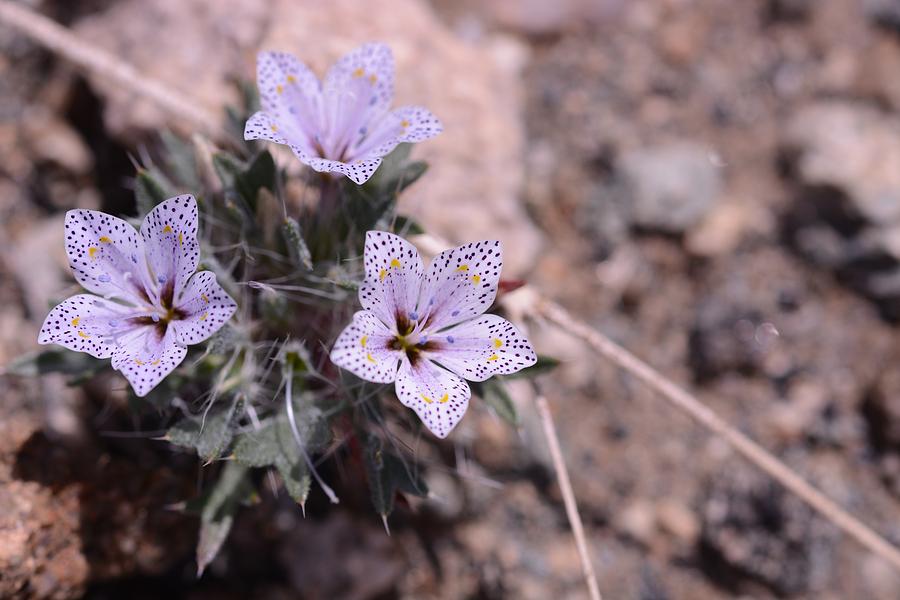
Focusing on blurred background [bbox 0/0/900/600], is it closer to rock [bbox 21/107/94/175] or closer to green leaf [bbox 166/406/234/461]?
rock [bbox 21/107/94/175]

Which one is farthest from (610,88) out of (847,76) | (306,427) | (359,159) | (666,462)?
(306,427)

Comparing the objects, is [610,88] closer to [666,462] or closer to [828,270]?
[828,270]

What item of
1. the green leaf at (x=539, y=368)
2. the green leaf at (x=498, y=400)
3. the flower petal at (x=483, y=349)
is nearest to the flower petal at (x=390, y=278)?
the flower petal at (x=483, y=349)

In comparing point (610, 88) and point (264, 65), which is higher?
point (264, 65)

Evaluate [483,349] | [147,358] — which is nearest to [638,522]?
[483,349]

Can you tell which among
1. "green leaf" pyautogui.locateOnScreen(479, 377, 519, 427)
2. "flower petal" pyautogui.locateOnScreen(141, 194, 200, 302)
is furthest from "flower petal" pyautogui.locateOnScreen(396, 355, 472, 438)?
"flower petal" pyautogui.locateOnScreen(141, 194, 200, 302)

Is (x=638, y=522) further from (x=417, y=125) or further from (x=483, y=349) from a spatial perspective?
(x=417, y=125)
